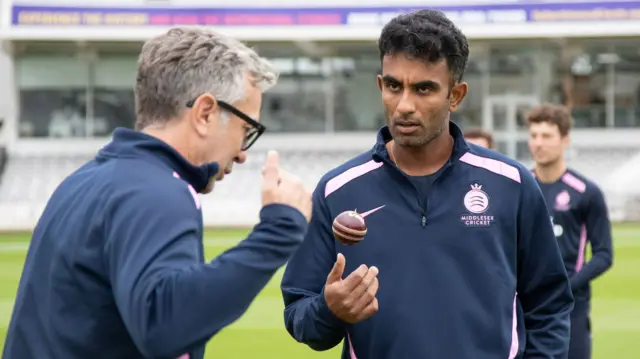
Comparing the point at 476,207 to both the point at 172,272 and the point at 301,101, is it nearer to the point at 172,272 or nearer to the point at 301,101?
the point at 172,272

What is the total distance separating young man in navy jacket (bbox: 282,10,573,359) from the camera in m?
3.42

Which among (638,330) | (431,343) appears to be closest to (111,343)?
(431,343)

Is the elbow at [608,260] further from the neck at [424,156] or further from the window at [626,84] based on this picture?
the window at [626,84]

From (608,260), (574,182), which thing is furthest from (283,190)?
(574,182)

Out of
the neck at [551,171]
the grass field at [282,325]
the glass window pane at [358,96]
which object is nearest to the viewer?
the neck at [551,171]

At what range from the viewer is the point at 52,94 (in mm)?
34875

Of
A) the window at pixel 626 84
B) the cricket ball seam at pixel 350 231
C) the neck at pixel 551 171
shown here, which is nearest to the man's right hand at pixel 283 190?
the cricket ball seam at pixel 350 231

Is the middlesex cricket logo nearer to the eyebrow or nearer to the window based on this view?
the eyebrow

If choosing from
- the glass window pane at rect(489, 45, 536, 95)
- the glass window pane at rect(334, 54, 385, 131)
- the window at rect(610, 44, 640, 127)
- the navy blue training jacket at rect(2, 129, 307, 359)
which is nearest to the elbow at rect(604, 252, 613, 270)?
the navy blue training jacket at rect(2, 129, 307, 359)

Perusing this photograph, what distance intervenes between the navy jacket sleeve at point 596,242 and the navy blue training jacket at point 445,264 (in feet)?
8.36

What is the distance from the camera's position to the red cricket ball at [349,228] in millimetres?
3234

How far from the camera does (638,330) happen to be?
11.8 m

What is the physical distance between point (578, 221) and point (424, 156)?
313 cm

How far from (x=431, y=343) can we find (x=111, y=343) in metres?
1.20
